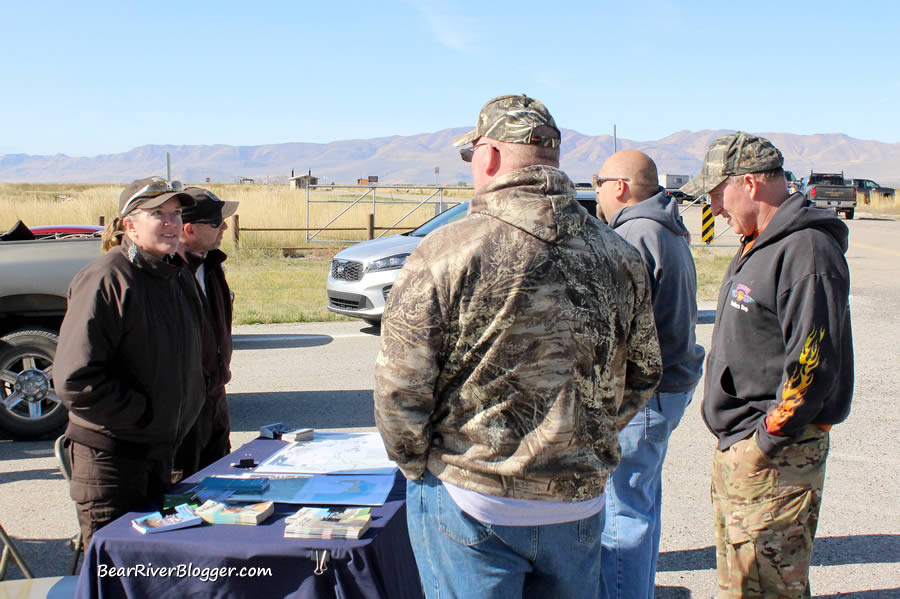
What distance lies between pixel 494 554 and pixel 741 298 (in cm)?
143

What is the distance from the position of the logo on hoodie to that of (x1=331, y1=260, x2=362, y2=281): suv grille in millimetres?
7644

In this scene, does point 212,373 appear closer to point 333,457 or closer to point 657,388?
point 333,457

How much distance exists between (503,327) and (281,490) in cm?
140

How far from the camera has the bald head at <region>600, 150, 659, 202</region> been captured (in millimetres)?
3523

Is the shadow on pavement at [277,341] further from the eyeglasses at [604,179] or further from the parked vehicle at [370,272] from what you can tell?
the eyeglasses at [604,179]

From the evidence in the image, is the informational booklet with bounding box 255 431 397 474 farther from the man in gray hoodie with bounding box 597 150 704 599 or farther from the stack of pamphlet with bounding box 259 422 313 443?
the man in gray hoodie with bounding box 597 150 704 599

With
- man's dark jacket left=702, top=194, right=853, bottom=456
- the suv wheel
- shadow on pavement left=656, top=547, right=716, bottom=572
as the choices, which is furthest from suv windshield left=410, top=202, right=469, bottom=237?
man's dark jacket left=702, top=194, right=853, bottom=456

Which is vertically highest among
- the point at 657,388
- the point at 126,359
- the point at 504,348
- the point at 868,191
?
the point at 868,191

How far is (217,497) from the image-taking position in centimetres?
278

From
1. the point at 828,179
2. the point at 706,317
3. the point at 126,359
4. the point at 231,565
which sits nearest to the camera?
the point at 231,565

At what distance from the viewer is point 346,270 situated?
10359 mm

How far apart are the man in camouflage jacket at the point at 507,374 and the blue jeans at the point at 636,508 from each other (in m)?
1.12

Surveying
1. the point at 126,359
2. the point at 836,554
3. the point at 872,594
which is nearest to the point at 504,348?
the point at 126,359

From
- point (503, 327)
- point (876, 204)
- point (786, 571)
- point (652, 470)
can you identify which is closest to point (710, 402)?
point (652, 470)
